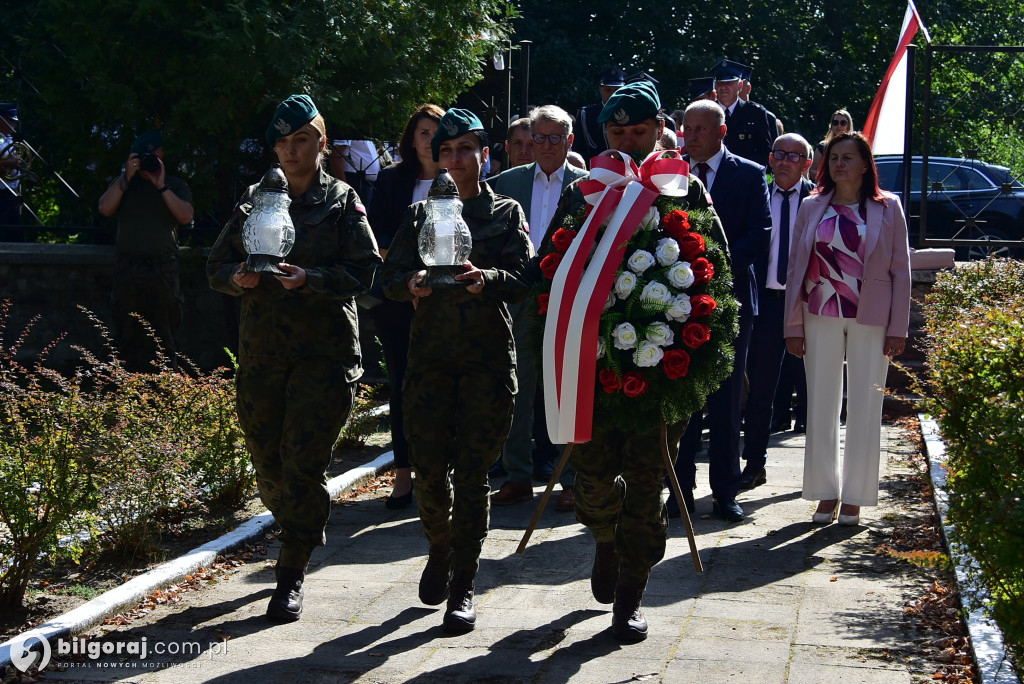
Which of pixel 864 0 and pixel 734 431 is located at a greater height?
pixel 864 0

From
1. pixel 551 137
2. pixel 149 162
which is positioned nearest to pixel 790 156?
pixel 551 137

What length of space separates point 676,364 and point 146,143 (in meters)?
6.59

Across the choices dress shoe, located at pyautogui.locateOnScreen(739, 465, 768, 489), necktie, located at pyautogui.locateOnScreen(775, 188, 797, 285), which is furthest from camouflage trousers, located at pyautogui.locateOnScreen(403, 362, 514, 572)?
necktie, located at pyautogui.locateOnScreen(775, 188, 797, 285)

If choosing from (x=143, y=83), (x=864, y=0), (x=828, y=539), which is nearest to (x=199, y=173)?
(x=143, y=83)

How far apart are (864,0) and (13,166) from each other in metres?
21.3

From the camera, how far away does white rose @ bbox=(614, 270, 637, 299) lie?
16.3 feet

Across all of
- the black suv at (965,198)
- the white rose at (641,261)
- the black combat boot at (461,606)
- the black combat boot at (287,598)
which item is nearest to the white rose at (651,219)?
the white rose at (641,261)

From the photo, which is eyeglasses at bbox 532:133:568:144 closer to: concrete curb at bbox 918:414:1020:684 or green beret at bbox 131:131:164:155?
concrete curb at bbox 918:414:1020:684

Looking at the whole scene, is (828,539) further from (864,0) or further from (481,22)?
(864,0)

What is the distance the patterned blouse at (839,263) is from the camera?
698 cm

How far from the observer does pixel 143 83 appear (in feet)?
34.6

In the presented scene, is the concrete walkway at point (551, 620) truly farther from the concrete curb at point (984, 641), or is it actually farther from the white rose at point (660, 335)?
the white rose at point (660, 335)

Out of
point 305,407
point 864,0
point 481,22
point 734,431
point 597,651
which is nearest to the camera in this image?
point 597,651

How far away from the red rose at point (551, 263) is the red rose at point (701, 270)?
569 millimetres
